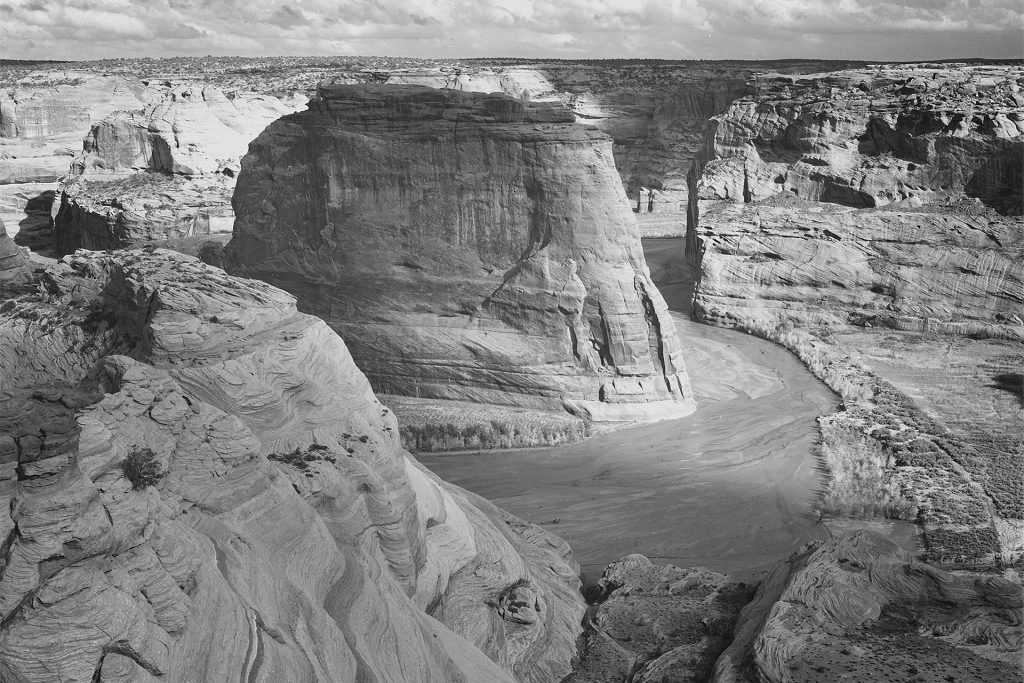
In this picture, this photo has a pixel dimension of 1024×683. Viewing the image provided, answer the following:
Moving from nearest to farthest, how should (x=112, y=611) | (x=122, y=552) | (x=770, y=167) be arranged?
1. (x=112, y=611)
2. (x=122, y=552)
3. (x=770, y=167)

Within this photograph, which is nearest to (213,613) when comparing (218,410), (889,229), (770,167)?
(218,410)

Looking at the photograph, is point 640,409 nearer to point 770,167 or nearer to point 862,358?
point 862,358

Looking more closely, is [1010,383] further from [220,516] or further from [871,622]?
[220,516]

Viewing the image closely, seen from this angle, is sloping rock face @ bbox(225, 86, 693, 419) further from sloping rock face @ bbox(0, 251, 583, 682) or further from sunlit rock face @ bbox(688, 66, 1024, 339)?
sunlit rock face @ bbox(688, 66, 1024, 339)

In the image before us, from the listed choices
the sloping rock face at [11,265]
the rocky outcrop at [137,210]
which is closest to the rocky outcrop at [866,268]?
the rocky outcrop at [137,210]

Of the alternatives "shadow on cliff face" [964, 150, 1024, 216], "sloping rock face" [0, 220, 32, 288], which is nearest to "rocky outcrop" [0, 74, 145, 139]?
"sloping rock face" [0, 220, 32, 288]

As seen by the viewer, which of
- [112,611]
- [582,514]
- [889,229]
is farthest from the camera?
[889,229]

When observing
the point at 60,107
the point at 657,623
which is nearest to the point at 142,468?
the point at 657,623

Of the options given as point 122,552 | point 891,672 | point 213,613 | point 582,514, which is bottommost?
point 582,514

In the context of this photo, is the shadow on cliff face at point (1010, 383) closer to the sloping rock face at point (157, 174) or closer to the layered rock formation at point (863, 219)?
the layered rock formation at point (863, 219)
